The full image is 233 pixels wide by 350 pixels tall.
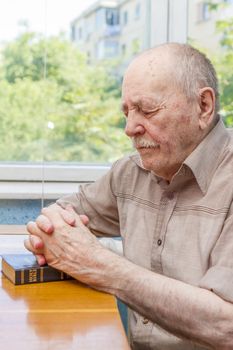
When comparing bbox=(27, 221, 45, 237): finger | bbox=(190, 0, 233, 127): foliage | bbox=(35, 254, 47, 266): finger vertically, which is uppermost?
bbox=(190, 0, 233, 127): foliage

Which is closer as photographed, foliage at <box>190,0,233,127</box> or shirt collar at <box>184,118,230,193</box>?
shirt collar at <box>184,118,230,193</box>

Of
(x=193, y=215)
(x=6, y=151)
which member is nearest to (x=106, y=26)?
(x=6, y=151)

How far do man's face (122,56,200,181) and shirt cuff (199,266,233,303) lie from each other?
1.05ft

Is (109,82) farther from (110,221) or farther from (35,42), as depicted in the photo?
(110,221)

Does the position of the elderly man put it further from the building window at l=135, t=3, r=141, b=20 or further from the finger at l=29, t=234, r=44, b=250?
the building window at l=135, t=3, r=141, b=20

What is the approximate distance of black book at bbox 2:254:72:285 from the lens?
1395mm

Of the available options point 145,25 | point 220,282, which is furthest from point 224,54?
point 220,282

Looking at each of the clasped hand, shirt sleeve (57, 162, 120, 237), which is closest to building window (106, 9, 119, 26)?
shirt sleeve (57, 162, 120, 237)

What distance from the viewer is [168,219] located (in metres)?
1.49

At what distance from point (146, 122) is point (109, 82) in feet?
2.99

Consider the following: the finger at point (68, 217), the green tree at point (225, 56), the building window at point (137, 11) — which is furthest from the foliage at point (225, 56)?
the finger at point (68, 217)

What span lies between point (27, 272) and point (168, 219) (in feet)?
1.18

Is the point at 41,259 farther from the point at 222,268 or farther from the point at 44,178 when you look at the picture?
the point at 44,178

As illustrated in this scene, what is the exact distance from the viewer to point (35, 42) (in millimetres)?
2277
